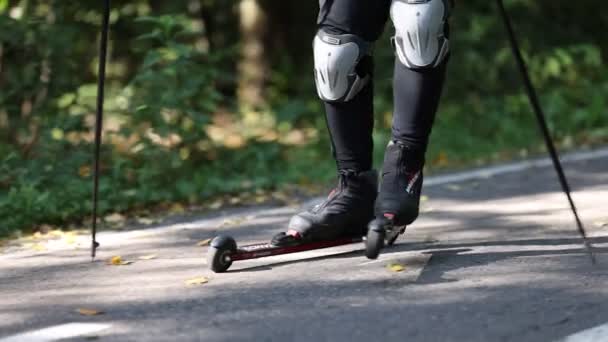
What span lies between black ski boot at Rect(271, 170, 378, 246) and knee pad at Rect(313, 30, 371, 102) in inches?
10.5

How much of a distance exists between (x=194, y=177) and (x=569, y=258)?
3028 mm

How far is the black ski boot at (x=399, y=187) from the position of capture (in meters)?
3.26

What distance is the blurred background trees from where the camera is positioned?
5.59 m

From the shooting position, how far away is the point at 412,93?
3.33m

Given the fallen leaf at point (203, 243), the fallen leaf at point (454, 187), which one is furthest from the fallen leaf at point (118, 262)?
the fallen leaf at point (454, 187)

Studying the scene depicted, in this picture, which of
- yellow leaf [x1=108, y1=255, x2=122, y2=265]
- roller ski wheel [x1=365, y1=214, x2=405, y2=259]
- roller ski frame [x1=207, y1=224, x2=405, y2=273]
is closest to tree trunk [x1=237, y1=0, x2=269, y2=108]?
yellow leaf [x1=108, y1=255, x2=122, y2=265]

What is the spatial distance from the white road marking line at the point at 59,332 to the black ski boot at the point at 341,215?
2.81 ft

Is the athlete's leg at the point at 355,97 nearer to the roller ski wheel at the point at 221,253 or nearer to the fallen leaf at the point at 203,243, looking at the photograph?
the roller ski wheel at the point at 221,253

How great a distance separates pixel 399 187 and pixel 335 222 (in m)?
0.26

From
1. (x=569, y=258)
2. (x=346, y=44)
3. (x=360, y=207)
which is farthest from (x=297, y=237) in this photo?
(x=569, y=258)

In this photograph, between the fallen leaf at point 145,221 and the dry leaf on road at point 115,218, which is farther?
the dry leaf on road at point 115,218

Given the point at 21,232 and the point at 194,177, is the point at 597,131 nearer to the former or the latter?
the point at 194,177

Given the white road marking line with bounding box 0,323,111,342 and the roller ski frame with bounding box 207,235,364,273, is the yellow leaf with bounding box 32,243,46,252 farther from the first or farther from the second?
the white road marking line with bounding box 0,323,111,342

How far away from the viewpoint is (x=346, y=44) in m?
3.34
